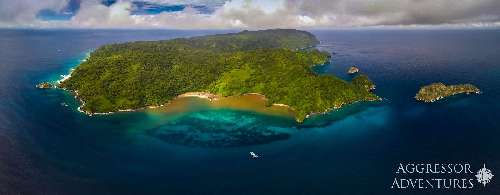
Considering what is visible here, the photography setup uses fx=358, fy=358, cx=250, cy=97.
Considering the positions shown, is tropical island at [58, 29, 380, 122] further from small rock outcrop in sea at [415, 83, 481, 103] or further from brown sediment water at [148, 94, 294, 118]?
small rock outcrop in sea at [415, 83, 481, 103]

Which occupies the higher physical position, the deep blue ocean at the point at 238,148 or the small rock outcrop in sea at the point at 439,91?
the small rock outcrop in sea at the point at 439,91

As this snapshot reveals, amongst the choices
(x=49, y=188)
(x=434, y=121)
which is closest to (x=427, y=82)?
(x=434, y=121)

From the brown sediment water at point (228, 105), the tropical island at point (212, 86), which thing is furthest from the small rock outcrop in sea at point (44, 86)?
the brown sediment water at point (228, 105)

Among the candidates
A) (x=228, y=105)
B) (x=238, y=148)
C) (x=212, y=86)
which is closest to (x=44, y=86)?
(x=212, y=86)

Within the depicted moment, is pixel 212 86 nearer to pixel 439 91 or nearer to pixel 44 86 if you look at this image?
pixel 44 86

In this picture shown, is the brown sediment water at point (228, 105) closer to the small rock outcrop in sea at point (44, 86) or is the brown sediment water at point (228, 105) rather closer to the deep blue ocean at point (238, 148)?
the deep blue ocean at point (238, 148)

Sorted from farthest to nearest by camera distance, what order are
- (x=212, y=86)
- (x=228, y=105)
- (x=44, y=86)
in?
(x=44, y=86), (x=212, y=86), (x=228, y=105)
